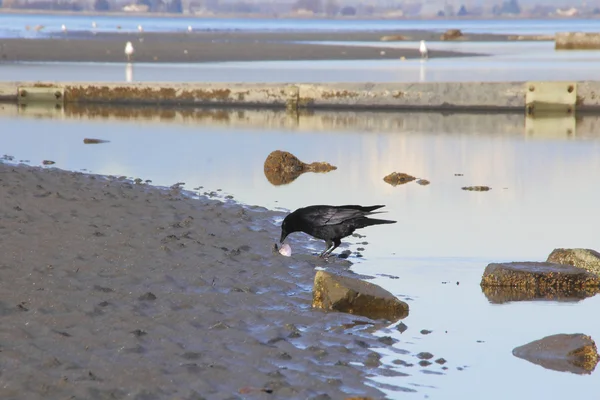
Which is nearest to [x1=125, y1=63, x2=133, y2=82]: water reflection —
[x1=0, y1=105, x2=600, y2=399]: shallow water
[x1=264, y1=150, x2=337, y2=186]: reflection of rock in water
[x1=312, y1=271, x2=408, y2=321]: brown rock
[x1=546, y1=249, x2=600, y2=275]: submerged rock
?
[x1=0, y1=105, x2=600, y2=399]: shallow water

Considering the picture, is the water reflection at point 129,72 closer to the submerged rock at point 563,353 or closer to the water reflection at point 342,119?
the water reflection at point 342,119

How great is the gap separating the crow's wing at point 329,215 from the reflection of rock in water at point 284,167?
21.3ft

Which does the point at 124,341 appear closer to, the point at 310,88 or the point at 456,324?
the point at 456,324

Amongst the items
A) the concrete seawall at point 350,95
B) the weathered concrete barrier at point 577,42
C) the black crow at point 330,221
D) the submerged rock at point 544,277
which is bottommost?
the submerged rock at point 544,277

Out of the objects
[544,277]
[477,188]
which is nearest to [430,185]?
[477,188]

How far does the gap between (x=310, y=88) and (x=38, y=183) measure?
13720mm

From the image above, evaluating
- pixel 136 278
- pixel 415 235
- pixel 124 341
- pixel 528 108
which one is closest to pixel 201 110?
pixel 528 108

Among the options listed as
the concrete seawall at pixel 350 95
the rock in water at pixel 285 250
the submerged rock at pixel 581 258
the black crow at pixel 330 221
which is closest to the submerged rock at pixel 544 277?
the submerged rock at pixel 581 258

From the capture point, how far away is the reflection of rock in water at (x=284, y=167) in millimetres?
16281

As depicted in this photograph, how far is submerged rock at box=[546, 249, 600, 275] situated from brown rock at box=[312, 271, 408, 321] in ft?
7.16

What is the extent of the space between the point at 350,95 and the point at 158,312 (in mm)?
18357

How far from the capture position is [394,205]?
1359 cm

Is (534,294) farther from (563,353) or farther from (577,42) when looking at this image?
(577,42)

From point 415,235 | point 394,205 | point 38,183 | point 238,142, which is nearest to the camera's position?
point 415,235
